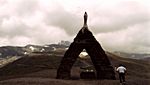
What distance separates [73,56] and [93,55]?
324 cm

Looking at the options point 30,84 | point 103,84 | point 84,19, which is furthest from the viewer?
point 84,19

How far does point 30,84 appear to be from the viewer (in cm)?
4062

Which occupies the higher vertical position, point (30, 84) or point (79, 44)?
point (79, 44)

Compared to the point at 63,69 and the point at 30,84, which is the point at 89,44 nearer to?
the point at 63,69

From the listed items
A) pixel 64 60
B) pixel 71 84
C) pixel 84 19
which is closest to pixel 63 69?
pixel 64 60

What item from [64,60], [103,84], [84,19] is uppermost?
[84,19]

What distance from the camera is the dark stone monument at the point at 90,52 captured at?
5322 cm

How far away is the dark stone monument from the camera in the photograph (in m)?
53.2

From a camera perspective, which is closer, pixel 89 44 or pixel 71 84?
pixel 71 84

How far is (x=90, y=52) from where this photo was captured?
53.9 meters

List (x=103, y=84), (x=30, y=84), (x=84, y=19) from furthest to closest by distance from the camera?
1. (x=84, y=19)
2. (x=103, y=84)
3. (x=30, y=84)

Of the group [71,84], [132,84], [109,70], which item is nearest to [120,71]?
[132,84]

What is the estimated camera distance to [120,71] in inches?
1663

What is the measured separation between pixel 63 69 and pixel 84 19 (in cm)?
872
